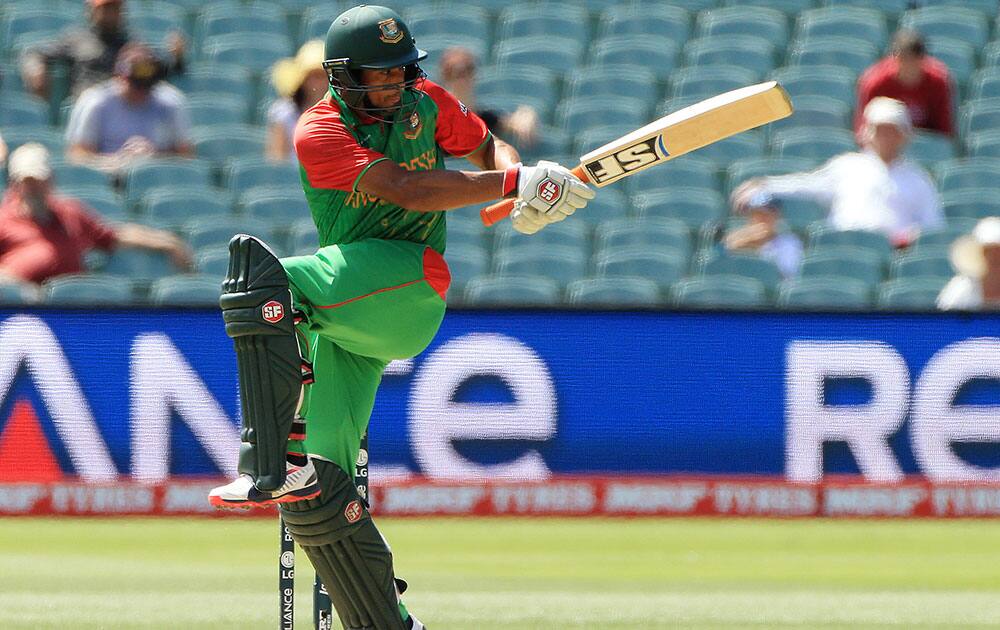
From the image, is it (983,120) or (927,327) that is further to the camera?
(983,120)

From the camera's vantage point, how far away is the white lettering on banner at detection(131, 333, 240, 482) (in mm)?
7848

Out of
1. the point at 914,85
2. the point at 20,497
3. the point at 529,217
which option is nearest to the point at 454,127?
the point at 529,217

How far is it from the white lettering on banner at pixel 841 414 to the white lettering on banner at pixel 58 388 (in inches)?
131

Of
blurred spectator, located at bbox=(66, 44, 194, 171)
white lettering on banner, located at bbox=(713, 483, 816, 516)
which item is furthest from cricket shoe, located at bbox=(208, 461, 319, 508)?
blurred spectator, located at bbox=(66, 44, 194, 171)

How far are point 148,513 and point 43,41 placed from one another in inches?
174

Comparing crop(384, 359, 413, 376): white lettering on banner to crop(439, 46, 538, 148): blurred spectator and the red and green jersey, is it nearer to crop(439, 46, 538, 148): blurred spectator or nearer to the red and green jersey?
crop(439, 46, 538, 148): blurred spectator

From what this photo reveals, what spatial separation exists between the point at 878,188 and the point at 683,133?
5.52m

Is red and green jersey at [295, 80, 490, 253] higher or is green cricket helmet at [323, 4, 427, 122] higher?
green cricket helmet at [323, 4, 427, 122]

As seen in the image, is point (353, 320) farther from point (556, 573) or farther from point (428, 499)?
point (428, 499)

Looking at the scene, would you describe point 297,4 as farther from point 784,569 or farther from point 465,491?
point 784,569

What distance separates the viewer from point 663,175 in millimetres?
10188

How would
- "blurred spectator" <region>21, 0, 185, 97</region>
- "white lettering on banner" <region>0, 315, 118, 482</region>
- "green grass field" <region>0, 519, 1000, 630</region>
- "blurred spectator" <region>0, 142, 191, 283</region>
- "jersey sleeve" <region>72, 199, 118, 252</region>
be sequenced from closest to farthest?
"green grass field" <region>0, 519, 1000, 630</region> < "white lettering on banner" <region>0, 315, 118, 482</region> < "blurred spectator" <region>0, 142, 191, 283</region> < "jersey sleeve" <region>72, 199, 118, 252</region> < "blurred spectator" <region>21, 0, 185, 97</region>

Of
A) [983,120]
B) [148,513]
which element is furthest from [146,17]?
[983,120]

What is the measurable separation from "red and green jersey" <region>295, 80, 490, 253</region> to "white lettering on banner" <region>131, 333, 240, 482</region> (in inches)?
148
